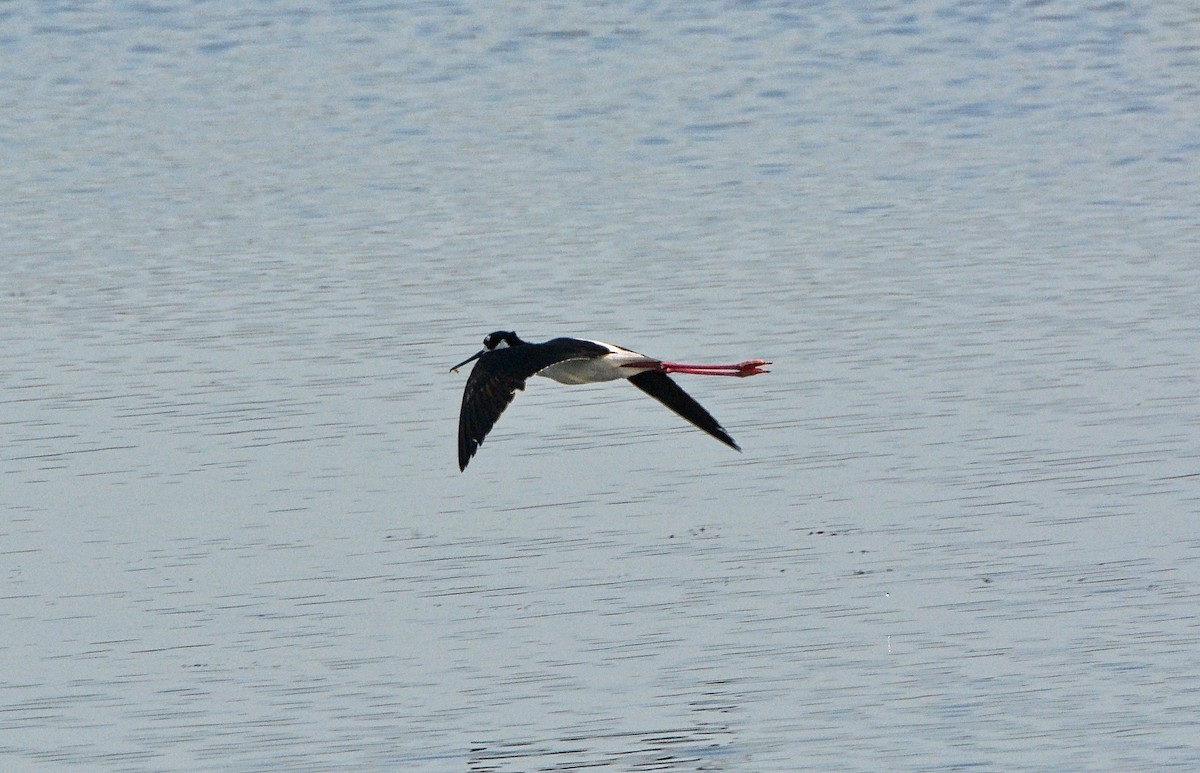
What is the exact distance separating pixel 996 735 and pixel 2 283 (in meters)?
7.75

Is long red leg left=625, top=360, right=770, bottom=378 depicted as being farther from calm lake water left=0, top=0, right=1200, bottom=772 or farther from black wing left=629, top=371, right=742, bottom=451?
calm lake water left=0, top=0, right=1200, bottom=772

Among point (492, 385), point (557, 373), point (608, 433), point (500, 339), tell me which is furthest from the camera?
point (608, 433)

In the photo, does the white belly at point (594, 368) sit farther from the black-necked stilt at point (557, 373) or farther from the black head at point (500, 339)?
the black head at point (500, 339)

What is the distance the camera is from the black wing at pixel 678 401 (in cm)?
865

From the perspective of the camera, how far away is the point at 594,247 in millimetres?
12711

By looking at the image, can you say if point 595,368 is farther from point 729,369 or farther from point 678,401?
point 729,369

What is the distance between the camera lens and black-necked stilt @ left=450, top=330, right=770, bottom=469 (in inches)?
310

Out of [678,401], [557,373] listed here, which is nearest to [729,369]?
[678,401]

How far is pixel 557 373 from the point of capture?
866 centimetres

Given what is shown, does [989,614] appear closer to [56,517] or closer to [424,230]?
[56,517]

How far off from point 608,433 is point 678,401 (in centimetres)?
74

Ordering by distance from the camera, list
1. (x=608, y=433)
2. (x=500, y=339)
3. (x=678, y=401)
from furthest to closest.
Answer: (x=608, y=433)
(x=500, y=339)
(x=678, y=401)

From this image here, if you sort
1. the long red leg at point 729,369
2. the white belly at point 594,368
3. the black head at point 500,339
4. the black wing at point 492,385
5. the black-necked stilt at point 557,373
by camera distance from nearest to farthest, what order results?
the black wing at point 492,385, the black-necked stilt at point 557,373, the white belly at point 594,368, the black head at point 500,339, the long red leg at point 729,369

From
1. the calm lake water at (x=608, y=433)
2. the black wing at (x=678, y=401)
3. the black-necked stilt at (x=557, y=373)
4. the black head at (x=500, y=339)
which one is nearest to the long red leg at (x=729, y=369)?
the black-necked stilt at (x=557, y=373)
